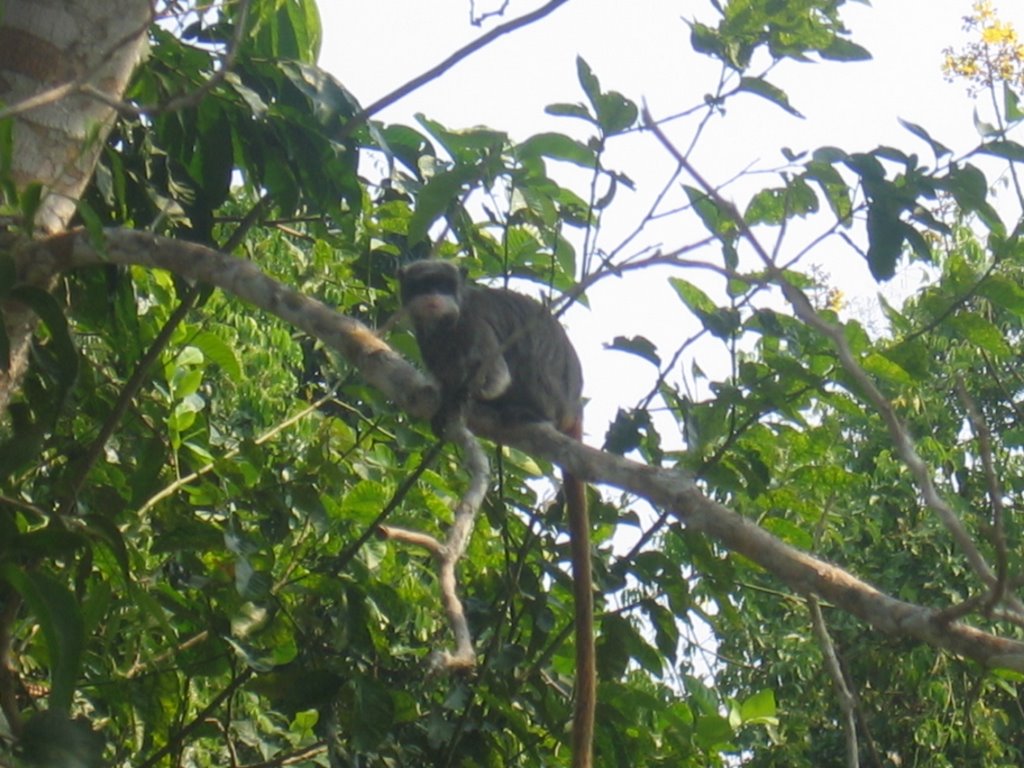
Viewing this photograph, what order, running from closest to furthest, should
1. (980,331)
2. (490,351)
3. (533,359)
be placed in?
(980,331)
(490,351)
(533,359)

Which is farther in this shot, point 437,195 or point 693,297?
point 693,297

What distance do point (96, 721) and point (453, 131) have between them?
5.61 ft

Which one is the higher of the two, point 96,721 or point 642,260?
point 642,260

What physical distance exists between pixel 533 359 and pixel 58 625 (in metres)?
2.36

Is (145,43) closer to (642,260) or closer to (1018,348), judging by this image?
(642,260)

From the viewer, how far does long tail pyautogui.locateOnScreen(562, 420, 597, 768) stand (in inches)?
111

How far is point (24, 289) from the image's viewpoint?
7.57 ft

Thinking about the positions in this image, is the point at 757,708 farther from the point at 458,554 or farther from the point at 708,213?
the point at 458,554

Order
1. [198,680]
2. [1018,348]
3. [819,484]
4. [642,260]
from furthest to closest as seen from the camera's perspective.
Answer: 1. [1018,348]
2. [198,680]
3. [819,484]
4. [642,260]

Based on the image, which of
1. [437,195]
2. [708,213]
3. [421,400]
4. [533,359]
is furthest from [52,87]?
[533,359]

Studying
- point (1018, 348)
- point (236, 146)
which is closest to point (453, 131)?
point (236, 146)

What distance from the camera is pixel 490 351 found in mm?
3672

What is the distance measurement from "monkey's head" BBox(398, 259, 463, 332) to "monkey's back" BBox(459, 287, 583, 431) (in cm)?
16

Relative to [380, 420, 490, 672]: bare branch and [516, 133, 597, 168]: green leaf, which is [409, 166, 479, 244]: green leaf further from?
[380, 420, 490, 672]: bare branch
